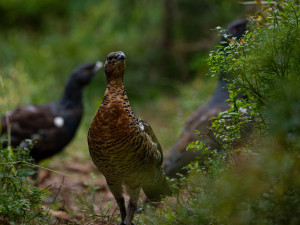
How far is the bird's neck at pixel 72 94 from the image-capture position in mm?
6738

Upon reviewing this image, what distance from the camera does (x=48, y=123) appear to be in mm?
6285

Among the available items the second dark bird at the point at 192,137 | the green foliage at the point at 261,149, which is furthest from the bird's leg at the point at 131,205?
the second dark bird at the point at 192,137

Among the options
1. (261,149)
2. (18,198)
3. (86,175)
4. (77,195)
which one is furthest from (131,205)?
(86,175)

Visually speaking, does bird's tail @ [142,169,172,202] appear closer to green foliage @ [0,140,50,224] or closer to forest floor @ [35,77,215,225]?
forest floor @ [35,77,215,225]

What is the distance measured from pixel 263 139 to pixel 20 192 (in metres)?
1.90

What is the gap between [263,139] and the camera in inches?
104

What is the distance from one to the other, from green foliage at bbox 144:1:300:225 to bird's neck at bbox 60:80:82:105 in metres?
4.04

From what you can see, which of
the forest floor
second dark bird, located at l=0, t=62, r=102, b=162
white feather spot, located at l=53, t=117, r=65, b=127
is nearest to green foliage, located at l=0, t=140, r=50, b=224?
the forest floor

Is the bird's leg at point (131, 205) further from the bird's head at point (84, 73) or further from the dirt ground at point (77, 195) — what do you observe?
the bird's head at point (84, 73)

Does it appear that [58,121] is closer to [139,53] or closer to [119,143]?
[119,143]

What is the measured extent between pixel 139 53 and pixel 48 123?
6.53 metres

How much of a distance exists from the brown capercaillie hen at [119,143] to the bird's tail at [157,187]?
17 centimetres

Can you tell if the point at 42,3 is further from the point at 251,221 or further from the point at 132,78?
the point at 251,221

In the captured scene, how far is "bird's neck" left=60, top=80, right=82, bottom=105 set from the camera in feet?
22.1
